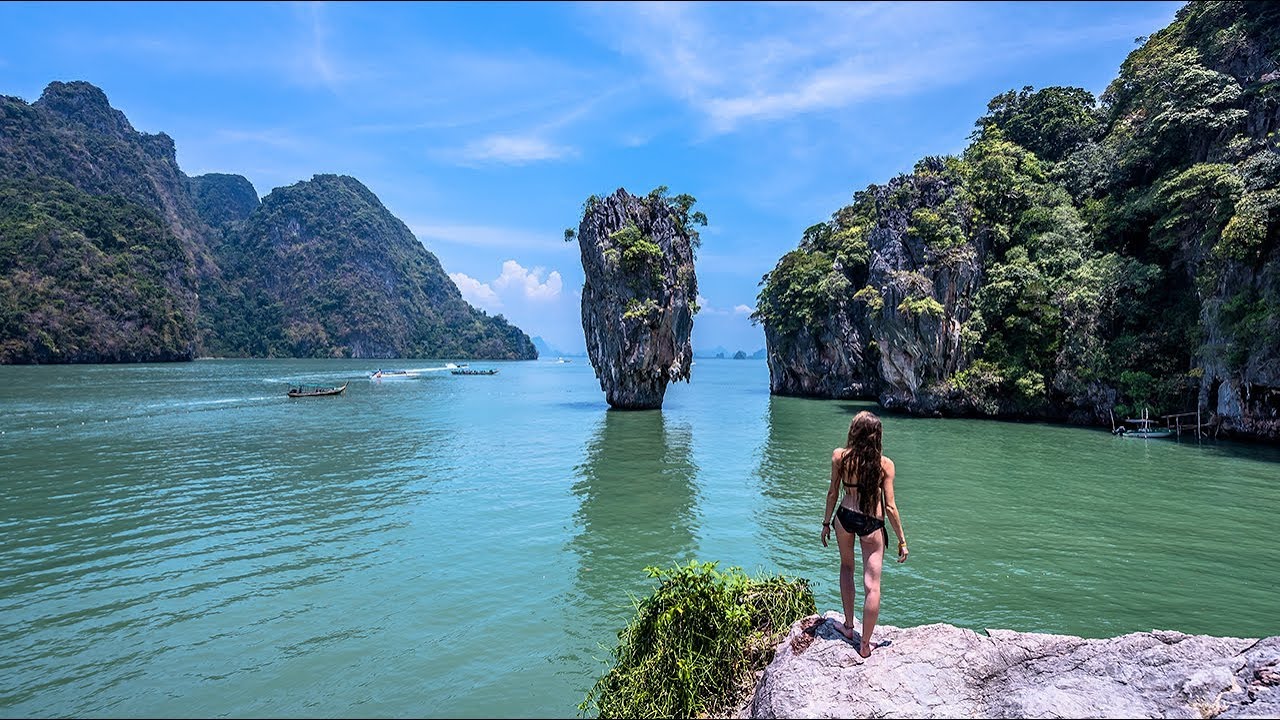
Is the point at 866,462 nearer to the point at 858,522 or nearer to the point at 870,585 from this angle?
the point at 858,522

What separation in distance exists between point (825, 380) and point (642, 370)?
21384 millimetres

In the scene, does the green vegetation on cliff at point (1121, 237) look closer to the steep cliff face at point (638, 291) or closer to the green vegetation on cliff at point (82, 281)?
the steep cliff face at point (638, 291)

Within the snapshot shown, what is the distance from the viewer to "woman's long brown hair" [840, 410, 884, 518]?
5.04 metres

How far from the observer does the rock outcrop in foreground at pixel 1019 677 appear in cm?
387

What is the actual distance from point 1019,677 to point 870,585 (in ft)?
3.95

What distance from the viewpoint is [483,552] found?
39.5ft

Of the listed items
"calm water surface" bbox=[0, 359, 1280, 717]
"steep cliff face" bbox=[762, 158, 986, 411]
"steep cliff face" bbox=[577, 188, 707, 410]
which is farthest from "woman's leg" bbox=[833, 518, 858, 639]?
"steep cliff face" bbox=[762, 158, 986, 411]

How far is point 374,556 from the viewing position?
464 inches

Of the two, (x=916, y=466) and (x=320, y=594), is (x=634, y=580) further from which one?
(x=916, y=466)

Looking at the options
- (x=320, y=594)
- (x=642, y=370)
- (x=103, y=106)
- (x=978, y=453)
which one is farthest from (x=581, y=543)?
(x=103, y=106)

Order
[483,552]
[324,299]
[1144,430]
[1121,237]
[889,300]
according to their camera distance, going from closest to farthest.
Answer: [483,552], [1144,430], [1121,237], [889,300], [324,299]

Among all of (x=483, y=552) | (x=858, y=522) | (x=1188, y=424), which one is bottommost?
(x=483, y=552)

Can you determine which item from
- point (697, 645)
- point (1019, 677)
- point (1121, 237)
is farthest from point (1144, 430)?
point (697, 645)

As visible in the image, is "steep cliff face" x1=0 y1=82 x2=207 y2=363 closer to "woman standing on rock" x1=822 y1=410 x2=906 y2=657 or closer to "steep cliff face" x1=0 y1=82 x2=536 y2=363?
"steep cliff face" x1=0 y1=82 x2=536 y2=363
